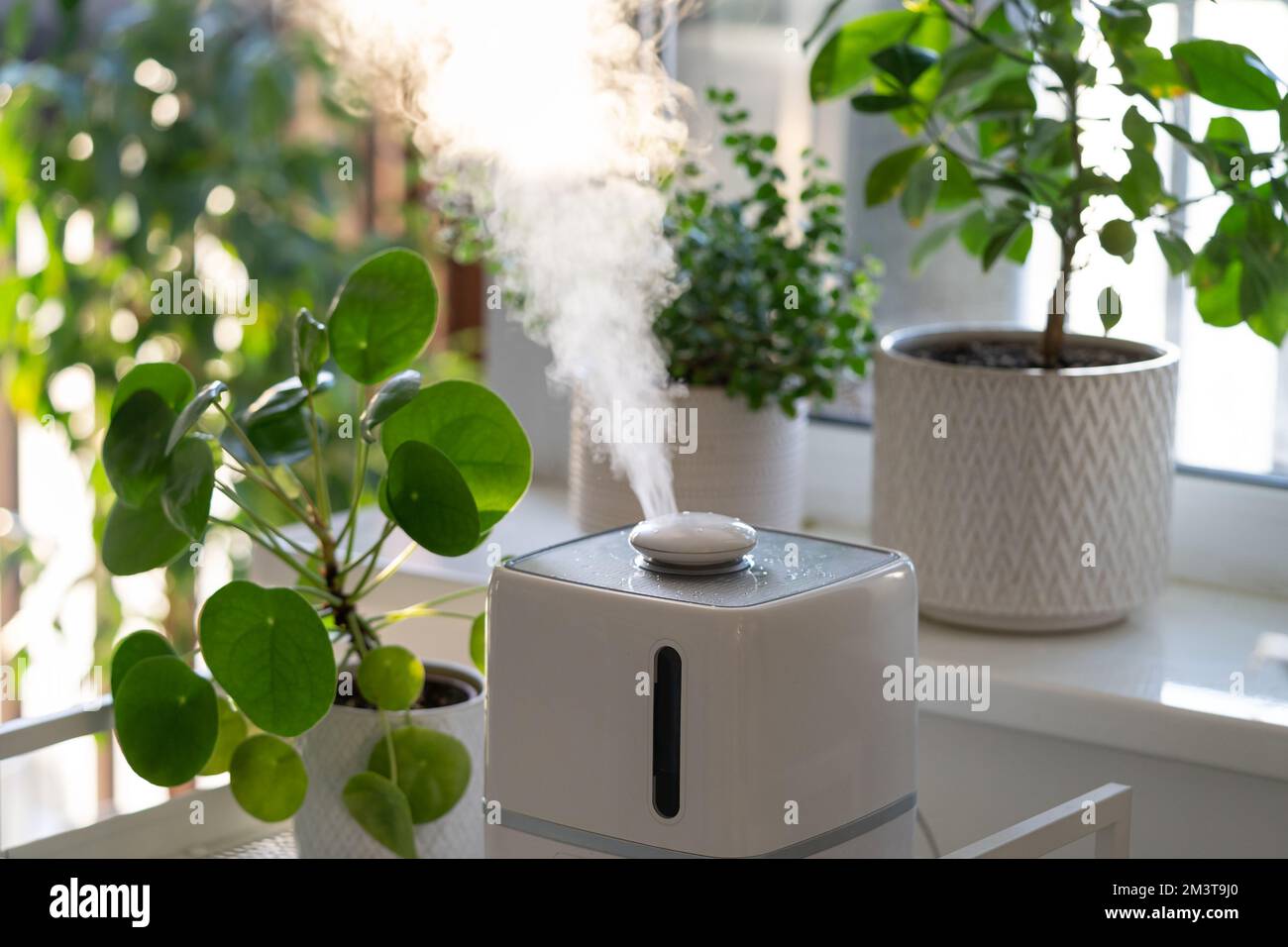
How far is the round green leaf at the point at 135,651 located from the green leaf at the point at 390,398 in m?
0.22

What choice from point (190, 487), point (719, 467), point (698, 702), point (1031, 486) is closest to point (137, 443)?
point (190, 487)

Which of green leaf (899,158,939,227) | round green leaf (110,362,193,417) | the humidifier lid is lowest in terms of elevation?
the humidifier lid

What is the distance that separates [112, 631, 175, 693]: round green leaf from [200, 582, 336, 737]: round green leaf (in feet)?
0.33

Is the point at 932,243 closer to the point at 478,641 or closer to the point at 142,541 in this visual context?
the point at 478,641

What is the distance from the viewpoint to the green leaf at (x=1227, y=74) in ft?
3.36

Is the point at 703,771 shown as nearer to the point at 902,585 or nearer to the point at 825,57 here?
the point at 902,585

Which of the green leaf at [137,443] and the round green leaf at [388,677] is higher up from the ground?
the green leaf at [137,443]

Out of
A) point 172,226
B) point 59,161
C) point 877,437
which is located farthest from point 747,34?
point 59,161

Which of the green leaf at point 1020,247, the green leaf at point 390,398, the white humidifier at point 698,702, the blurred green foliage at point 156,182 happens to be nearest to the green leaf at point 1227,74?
the green leaf at point 1020,247

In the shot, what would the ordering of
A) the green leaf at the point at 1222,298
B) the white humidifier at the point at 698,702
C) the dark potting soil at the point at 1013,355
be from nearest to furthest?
the white humidifier at the point at 698,702 → the green leaf at the point at 1222,298 → the dark potting soil at the point at 1013,355

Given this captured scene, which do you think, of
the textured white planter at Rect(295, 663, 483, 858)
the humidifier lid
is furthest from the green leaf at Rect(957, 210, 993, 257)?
the textured white planter at Rect(295, 663, 483, 858)

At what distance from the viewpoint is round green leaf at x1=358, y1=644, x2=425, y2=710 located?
1011mm

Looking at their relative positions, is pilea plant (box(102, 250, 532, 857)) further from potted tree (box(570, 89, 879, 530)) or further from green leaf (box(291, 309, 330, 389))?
potted tree (box(570, 89, 879, 530))

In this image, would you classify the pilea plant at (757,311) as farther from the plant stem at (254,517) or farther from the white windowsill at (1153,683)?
the plant stem at (254,517)
